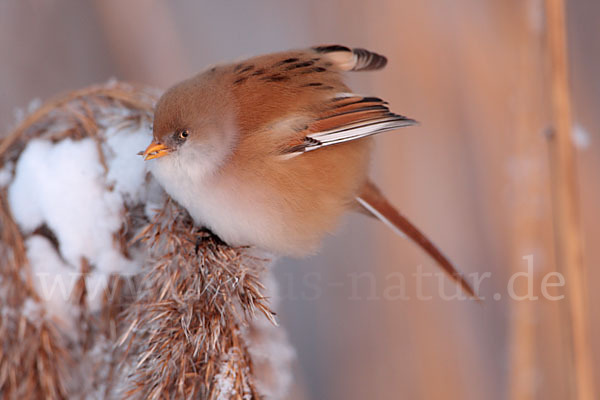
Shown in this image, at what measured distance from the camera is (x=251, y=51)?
3373mm

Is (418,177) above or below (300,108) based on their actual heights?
below

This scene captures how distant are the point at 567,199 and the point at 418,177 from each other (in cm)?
100

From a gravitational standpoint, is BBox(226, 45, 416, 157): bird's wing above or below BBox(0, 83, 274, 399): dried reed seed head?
above

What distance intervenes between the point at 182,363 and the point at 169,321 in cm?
11

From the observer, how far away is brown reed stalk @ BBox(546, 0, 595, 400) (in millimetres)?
1518

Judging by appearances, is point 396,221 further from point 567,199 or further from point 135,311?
point 135,311

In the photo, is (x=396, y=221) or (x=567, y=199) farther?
(x=396, y=221)

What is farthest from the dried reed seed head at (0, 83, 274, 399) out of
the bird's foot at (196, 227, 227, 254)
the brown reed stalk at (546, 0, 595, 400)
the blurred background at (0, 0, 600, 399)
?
the brown reed stalk at (546, 0, 595, 400)

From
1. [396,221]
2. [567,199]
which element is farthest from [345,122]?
[567,199]

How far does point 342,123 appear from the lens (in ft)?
5.30

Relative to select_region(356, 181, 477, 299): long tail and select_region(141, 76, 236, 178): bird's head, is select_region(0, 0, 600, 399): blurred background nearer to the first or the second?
select_region(356, 181, 477, 299): long tail

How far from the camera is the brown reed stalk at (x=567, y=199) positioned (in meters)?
1.52

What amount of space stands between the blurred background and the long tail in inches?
9.9

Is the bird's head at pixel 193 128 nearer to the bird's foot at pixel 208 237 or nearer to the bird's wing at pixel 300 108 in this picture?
the bird's wing at pixel 300 108
